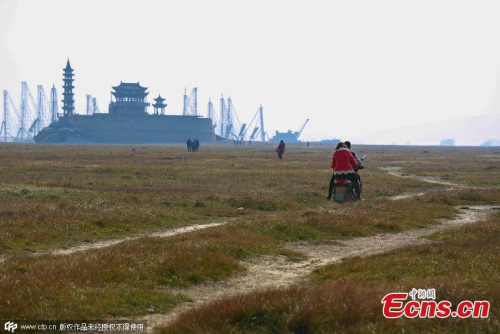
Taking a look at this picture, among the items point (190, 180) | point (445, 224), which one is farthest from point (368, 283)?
point (190, 180)

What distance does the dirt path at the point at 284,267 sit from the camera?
9.38 metres

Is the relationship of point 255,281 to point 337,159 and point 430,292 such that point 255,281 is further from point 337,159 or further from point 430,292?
point 337,159

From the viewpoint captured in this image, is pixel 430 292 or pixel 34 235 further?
pixel 34 235

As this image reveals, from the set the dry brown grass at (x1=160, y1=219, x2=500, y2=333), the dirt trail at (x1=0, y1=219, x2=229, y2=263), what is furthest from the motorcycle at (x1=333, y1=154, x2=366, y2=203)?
the dry brown grass at (x1=160, y1=219, x2=500, y2=333)

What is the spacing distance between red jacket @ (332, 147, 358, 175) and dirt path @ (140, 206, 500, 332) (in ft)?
13.4

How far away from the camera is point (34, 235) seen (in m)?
14.8

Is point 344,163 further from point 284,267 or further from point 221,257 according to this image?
point 221,257

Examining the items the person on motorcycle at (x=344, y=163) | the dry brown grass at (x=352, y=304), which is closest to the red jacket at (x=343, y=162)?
the person on motorcycle at (x=344, y=163)

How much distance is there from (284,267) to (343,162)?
10.1 m

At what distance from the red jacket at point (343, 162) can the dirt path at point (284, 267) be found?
4087mm

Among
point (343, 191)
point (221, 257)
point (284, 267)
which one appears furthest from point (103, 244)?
point (343, 191)

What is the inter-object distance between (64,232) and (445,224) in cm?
1195

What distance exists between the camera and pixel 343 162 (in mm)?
21594

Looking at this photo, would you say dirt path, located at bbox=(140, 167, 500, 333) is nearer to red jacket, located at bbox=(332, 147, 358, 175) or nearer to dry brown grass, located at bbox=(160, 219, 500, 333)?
dry brown grass, located at bbox=(160, 219, 500, 333)
